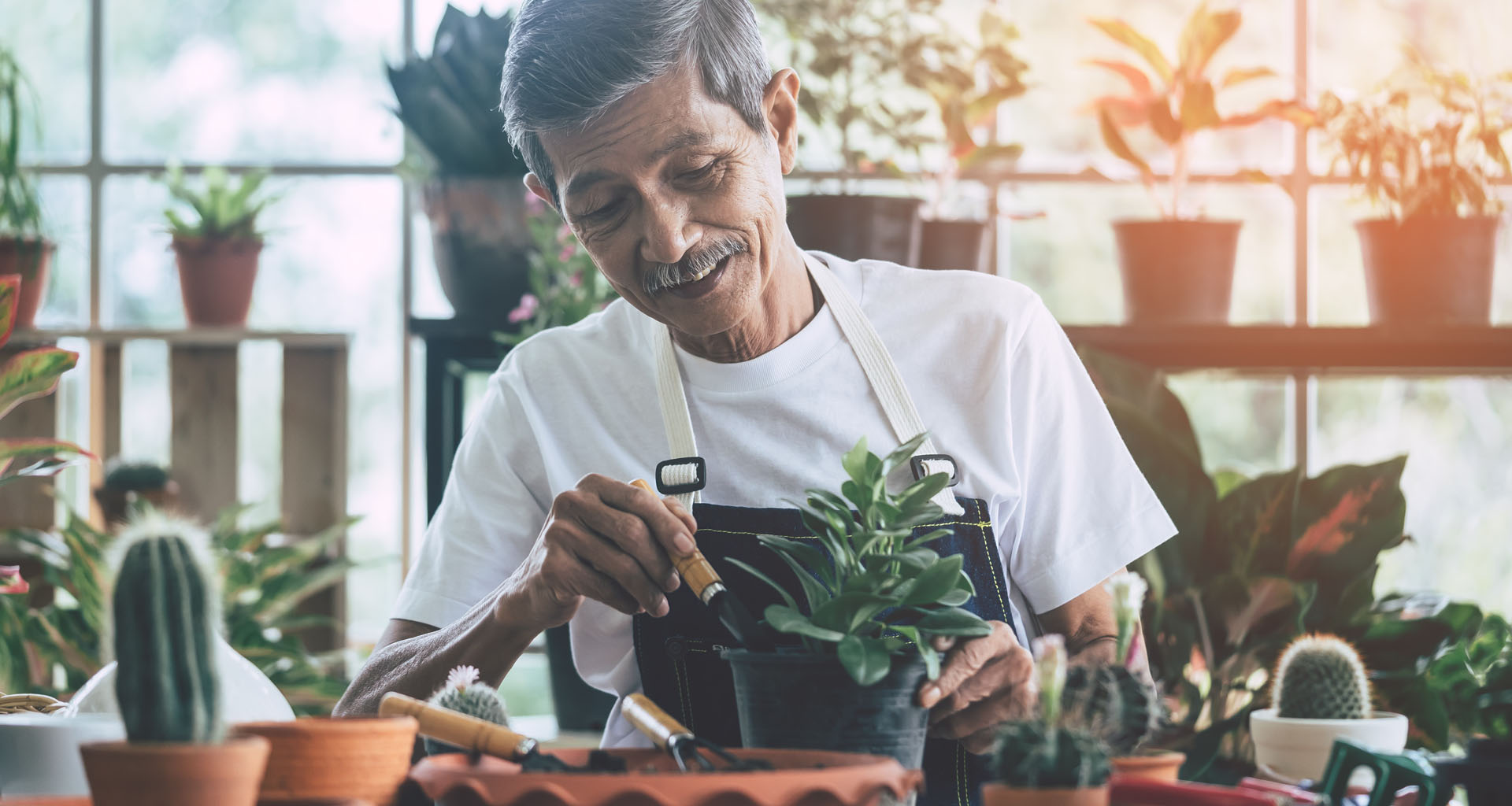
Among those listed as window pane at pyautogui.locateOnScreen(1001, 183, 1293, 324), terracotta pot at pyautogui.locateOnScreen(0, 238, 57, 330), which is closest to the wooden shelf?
window pane at pyautogui.locateOnScreen(1001, 183, 1293, 324)

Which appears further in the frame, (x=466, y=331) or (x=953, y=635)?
(x=466, y=331)

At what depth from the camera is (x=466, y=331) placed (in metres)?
3.24

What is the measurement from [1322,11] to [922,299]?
3.08 meters

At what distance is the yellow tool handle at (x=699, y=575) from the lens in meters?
1.01

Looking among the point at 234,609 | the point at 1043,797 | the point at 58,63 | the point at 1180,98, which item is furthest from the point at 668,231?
the point at 58,63

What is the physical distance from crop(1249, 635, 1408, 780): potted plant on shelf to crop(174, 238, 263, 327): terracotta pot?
3.21m

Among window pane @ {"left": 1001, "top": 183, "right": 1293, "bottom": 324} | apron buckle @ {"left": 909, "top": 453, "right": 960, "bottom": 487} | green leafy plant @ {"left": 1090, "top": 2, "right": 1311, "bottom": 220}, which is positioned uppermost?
green leafy plant @ {"left": 1090, "top": 2, "right": 1311, "bottom": 220}

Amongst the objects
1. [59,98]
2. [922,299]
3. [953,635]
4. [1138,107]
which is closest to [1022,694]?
[953,635]

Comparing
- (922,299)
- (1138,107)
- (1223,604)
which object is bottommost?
(1223,604)

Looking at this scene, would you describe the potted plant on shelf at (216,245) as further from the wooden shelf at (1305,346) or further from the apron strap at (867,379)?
the apron strap at (867,379)

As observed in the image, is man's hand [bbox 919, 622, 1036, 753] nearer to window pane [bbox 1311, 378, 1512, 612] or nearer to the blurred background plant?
the blurred background plant

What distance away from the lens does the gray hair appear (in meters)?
1.36

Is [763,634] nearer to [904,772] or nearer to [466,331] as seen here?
[904,772]

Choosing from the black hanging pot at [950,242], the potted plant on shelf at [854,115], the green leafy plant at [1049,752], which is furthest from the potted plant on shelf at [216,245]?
the green leafy plant at [1049,752]
